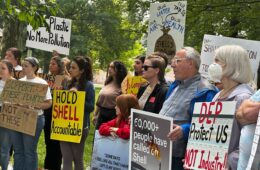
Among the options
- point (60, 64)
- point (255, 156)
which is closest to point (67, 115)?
point (60, 64)

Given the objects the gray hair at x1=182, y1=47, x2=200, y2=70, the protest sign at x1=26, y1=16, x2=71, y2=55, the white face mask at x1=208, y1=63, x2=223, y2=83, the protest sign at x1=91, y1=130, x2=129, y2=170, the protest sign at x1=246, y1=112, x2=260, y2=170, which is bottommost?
the protest sign at x1=91, y1=130, x2=129, y2=170

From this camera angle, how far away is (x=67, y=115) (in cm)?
749

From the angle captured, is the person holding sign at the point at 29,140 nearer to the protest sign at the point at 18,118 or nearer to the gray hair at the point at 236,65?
the protest sign at the point at 18,118

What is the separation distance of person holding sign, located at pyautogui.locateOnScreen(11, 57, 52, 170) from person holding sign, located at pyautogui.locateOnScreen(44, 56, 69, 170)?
2.03 feet

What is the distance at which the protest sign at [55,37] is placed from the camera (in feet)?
32.2

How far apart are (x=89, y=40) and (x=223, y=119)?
87.4 ft

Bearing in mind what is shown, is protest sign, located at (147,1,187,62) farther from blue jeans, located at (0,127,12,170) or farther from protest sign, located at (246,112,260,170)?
protest sign, located at (246,112,260,170)

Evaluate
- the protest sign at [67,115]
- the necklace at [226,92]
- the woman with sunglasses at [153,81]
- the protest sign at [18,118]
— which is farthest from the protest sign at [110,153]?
the necklace at [226,92]

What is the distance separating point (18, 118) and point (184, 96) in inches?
129

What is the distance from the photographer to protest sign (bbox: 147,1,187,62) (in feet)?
26.5

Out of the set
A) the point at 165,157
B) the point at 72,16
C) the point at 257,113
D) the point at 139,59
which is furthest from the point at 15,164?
the point at 72,16

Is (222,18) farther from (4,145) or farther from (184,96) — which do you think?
(184,96)

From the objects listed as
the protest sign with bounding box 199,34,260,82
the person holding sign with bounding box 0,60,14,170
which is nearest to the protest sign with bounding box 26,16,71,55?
the person holding sign with bounding box 0,60,14,170

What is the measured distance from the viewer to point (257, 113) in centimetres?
354
